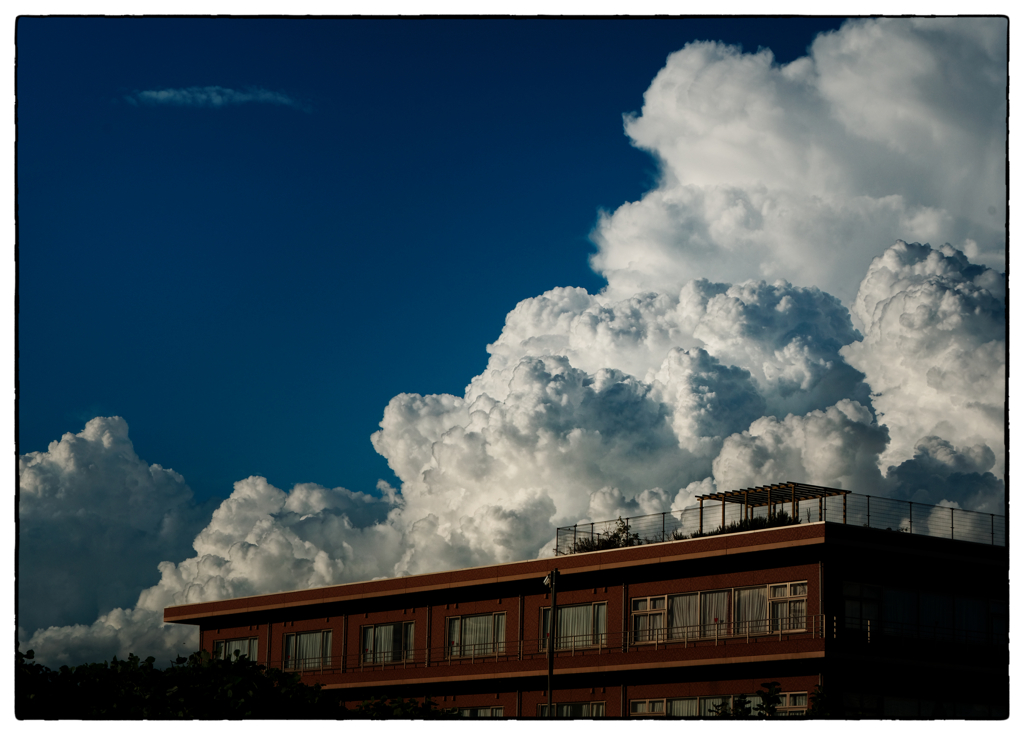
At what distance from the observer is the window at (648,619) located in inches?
1843

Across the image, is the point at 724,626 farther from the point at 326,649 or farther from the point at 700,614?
the point at 326,649

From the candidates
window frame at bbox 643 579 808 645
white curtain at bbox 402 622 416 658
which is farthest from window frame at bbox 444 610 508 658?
window frame at bbox 643 579 808 645

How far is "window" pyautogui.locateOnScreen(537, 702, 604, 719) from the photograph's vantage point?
47.2m

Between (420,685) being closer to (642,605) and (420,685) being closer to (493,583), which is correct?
(493,583)

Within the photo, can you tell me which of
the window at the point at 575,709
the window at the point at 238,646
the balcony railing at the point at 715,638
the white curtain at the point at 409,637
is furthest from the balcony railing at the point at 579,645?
the window at the point at 575,709

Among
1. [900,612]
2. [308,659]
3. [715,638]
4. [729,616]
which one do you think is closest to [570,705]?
[715,638]

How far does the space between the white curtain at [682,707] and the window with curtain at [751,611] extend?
2945 mm

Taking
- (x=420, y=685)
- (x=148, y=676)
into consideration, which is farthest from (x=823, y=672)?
(x=148, y=676)

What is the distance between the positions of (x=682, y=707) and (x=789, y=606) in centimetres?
536

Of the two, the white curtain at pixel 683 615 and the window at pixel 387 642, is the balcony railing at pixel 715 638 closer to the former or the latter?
the white curtain at pixel 683 615

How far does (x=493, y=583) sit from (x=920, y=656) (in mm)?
17279

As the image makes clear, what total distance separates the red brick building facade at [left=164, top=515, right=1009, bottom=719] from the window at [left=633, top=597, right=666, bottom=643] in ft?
0.15

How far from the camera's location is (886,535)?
141 ft

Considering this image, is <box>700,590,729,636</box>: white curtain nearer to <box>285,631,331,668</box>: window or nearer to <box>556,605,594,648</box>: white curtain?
<box>556,605,594,648</box>: white curtain
